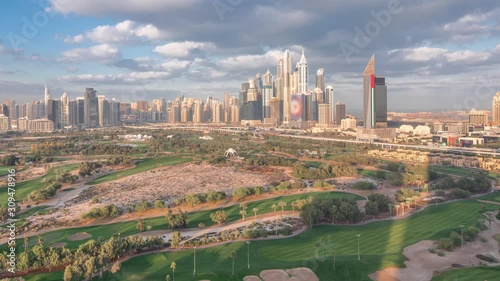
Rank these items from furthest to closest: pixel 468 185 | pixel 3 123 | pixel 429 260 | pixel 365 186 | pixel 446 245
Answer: pixel 3 123, pixel 365 186, pixel 468 185, pixel 446 245, pixel 429 260

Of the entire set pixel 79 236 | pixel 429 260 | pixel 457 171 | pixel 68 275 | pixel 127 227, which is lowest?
pixel 429 260

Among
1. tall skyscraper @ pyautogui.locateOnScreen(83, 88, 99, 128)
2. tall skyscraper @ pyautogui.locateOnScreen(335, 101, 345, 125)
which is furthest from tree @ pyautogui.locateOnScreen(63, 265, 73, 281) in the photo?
tall skyscraper @ pyautogui.locateOnScreen(335, 101, 345, 125)

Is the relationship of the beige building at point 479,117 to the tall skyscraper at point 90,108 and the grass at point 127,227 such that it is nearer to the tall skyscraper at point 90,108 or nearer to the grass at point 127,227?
the grass at point 127,227

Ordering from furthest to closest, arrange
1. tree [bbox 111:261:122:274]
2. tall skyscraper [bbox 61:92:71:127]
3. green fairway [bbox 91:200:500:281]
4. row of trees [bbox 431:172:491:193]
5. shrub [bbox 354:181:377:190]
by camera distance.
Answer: tall skyscraper [bbox 61:92:71:127] < shrub [bbox 354:181:377:190] < row of trees [bbox 431:172:491:193] < tree [bbox 111:261:122:274] < green fairway [bbox 91:200:500:281]

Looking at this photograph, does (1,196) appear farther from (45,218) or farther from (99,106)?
(99,106)

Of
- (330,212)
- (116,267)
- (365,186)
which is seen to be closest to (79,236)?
(116,267)

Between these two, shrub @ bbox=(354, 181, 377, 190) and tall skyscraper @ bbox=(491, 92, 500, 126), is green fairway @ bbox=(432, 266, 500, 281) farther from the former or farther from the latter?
tall skyscraper @ bbox=(491, 92, 500, 126)

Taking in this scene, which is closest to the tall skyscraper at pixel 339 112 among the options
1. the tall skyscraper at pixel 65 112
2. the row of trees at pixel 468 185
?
the tall skyscraper at pixel 65 112

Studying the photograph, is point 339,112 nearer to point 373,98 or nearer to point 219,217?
point 373,98
